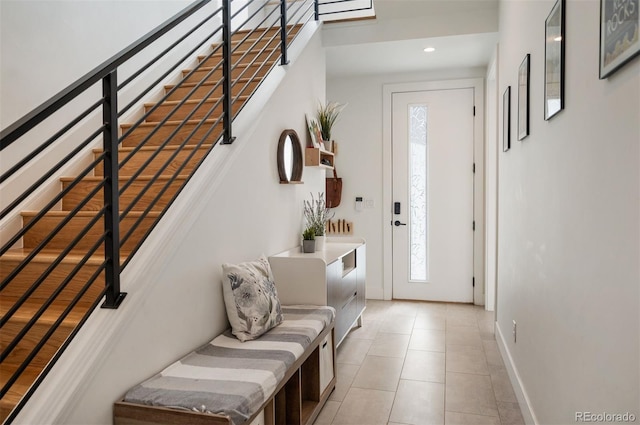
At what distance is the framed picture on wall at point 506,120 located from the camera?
11.1 ft

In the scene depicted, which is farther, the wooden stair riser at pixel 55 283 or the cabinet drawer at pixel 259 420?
the wooden stair riser at pixel 55 283

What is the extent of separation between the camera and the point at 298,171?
3748 mm

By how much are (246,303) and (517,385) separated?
1.63 m

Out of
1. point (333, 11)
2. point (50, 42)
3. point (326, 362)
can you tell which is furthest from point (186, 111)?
point (333, 11)

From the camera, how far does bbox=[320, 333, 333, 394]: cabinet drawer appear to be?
272 centimetres

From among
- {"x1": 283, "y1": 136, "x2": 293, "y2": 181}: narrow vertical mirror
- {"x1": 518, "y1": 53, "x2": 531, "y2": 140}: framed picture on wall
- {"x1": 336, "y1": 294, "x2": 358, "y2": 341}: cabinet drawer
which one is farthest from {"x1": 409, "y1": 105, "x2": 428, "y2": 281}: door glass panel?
Answer: {"x1": 518, "y1": 53, "x2": 531, "y2": 140}: framed picture on wall

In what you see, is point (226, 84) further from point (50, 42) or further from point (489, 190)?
point (489, 190)

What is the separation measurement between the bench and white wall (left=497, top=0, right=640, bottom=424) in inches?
42.3

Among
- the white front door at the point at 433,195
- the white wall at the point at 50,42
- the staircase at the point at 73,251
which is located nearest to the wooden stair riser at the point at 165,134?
→ the staircase at the point at 73,251

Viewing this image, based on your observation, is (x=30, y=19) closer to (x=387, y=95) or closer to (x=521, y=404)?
(x=521, y=404)

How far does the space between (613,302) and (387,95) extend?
14.6ft

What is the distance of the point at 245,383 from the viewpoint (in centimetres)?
184

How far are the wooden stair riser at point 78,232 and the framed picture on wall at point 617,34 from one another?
6.00ft

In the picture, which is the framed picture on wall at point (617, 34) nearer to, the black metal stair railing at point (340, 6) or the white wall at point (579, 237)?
the white wall at point (579, 237)
